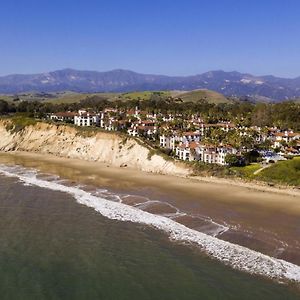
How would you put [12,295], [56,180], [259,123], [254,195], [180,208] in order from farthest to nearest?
[259,123] < [56,180] < [254,195] < [180,208] < [12,295]

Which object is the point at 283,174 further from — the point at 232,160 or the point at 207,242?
the point at 207,242

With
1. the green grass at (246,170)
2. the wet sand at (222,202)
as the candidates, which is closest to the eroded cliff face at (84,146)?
the wet sand at (222,202)

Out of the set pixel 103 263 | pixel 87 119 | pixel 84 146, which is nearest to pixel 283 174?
pixel 103 263

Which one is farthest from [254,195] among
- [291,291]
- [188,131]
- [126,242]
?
[188,131]

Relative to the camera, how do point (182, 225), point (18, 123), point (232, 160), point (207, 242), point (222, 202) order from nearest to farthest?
point (207, 242), point (182, 225), point (222, 202), point (232, 160), point (18, 123)

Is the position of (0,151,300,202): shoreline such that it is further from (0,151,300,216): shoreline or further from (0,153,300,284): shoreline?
(0,153,300,284): shoreline

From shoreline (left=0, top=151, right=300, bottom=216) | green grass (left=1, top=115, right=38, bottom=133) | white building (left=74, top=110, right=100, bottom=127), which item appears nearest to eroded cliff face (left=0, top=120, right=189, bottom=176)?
green grass (left=1, top=115, right=38, bottom=133)

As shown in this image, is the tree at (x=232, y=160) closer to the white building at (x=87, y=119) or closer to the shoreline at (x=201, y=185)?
the shoreline at (x=201, y=185)

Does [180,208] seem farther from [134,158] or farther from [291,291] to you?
[134,158]
